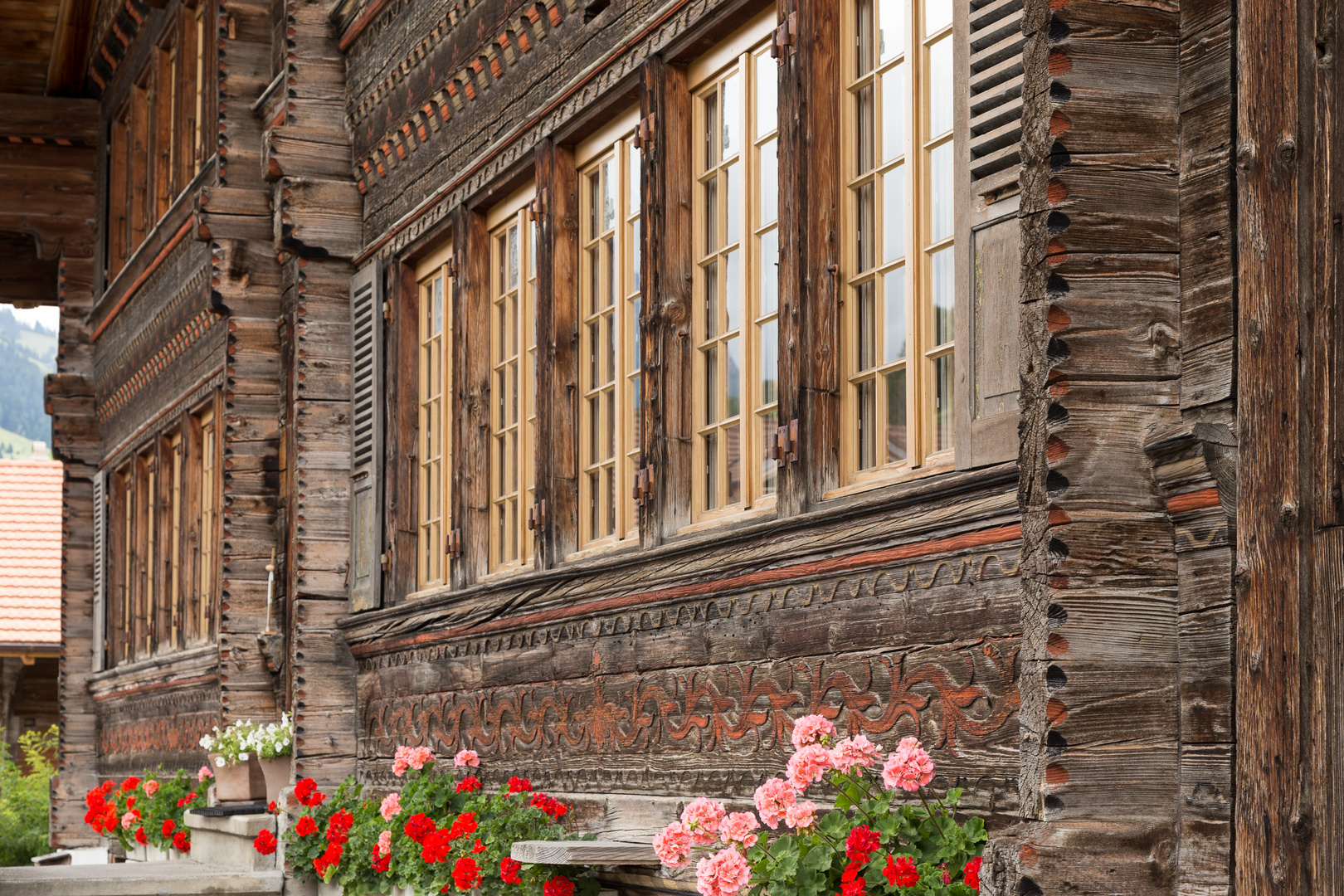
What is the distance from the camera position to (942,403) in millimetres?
4957

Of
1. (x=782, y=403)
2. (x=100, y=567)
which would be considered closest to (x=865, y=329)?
(x=782, y=403)

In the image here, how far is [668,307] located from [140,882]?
4.65 m

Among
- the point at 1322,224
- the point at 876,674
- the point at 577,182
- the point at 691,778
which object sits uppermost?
the point at 577,182

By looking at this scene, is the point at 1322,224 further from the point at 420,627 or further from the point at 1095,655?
the point at 420,627

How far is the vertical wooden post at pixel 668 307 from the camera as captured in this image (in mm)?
6418

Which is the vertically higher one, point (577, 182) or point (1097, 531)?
point (577, 182)

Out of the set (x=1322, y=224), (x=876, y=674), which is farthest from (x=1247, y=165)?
(x=876, y=674)

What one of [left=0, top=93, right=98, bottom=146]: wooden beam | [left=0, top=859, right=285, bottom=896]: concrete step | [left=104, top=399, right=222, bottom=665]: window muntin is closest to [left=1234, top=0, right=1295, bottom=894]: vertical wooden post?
[left=0, top=859, right=285, bottom=896]: concrete step

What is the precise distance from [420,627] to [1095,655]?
5.66 meters

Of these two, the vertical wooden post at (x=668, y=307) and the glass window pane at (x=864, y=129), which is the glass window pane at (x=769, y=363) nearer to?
the vertical wooden post at (x=668, y=307)

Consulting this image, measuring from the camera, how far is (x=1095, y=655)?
3.33 meters

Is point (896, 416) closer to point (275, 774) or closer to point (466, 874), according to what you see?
point (466, 874)

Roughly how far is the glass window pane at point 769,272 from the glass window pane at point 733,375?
0.18m

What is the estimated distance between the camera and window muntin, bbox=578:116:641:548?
22.7 ft
